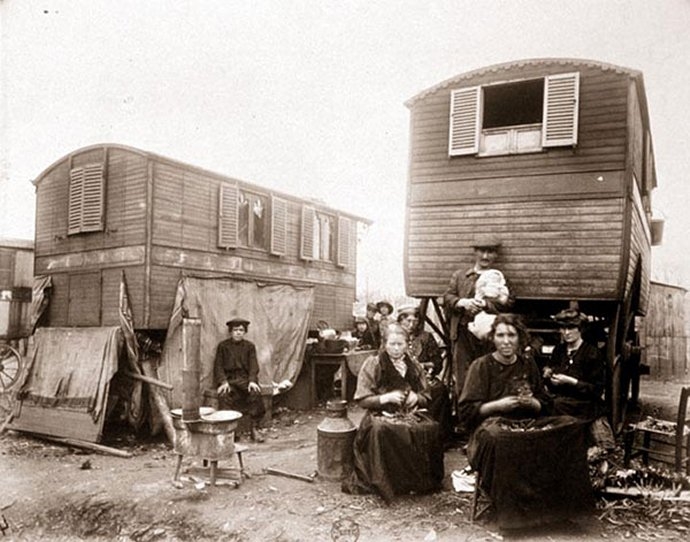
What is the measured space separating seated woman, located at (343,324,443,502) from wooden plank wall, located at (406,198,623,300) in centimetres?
308

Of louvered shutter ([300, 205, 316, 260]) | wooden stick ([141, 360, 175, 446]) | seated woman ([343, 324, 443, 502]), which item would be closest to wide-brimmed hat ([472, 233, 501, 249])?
seated woman ([343, 324, 443, 502])

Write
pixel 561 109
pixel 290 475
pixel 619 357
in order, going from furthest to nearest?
1. pixel 619 357
2. pixel 561 109
3. pixel 290 475

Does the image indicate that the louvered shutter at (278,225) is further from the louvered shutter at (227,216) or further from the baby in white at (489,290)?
the baby in white at (489,290)

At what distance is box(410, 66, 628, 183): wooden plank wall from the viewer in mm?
7711

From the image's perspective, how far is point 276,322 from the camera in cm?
1118

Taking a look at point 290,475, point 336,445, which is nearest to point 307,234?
point 290,475

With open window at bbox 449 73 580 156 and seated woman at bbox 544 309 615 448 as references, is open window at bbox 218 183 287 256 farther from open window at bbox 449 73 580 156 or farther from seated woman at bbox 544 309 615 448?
seated woman at bbox 544 309 615 448

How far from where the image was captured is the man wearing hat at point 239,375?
8768 mm

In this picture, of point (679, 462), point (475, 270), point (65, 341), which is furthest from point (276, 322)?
point (679, 462)

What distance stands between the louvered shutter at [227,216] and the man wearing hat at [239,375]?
314cm

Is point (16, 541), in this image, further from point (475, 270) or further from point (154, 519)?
point (475, 270)

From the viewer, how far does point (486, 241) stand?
8.20 meters

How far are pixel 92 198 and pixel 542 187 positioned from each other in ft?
27.1

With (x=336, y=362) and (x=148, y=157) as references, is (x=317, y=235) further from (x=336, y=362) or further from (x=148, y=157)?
(x=148, y=157)
